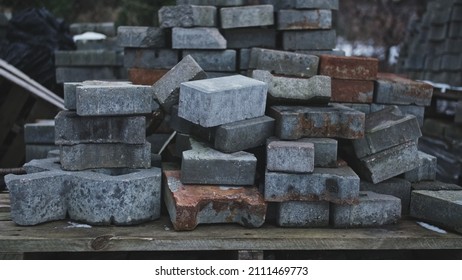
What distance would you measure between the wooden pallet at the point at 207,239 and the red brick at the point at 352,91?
1.36 meters

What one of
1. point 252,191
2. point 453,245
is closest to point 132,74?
point 252,191

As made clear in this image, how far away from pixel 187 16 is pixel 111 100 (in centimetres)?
163

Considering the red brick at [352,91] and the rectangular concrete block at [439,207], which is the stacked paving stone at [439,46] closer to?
the red brick at [352,91]

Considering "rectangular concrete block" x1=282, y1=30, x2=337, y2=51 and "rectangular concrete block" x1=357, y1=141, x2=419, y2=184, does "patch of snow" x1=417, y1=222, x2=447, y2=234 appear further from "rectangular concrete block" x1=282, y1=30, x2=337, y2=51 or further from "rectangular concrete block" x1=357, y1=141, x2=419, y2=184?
"rectangular concrete block" x1=282, y1=30, x2=337, y2=51

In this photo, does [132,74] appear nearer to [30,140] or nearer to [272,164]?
[30,140]

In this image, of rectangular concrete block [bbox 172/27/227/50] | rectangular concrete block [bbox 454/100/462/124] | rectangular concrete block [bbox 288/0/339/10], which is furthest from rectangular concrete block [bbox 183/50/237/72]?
rectangular concrete block [bbox 454/100/462/124]

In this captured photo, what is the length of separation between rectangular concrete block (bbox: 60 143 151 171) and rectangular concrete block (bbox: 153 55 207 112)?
406 mm

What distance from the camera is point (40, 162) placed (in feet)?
11.2

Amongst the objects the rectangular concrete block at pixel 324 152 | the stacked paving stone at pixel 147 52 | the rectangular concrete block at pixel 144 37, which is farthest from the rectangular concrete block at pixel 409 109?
the rectangular concrete block at pixel 144 37

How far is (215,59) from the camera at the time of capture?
4.61 meters

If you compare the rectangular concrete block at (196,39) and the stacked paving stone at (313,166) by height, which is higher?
the rectangular concrete block at (196,39)

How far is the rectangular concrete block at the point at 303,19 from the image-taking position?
4712 mm

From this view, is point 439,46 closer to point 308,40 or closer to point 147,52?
point 308,40

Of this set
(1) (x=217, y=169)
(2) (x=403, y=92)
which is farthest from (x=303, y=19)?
(1) (x=217, y=169)
